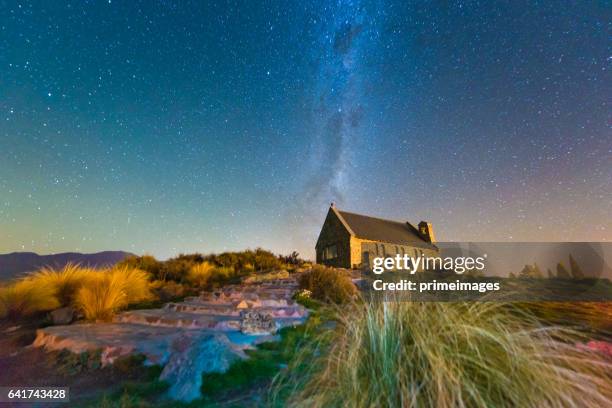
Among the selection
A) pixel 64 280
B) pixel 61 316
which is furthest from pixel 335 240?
pixel 61 316

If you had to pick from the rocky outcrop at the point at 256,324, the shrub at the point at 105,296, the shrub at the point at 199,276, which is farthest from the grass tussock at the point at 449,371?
the shrub at the point at 199,276

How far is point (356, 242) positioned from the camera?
23.7 metres

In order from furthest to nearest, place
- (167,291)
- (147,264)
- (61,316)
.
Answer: (147,264), (167,291), (61,316)

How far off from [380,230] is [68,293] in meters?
24.4

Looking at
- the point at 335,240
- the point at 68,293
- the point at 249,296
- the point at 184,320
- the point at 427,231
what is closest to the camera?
the point at 184,320

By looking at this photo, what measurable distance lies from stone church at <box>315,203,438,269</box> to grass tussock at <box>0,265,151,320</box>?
1666cm

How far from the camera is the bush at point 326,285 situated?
29.9 feet

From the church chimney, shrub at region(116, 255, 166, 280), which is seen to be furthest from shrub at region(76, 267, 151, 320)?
the church chimney

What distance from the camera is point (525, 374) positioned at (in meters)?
1.89

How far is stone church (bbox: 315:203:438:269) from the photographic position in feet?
77.6

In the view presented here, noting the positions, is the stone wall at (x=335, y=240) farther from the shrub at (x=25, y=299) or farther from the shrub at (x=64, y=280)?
the shrub at (x=25, y=299)

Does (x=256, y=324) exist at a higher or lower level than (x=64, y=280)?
lower

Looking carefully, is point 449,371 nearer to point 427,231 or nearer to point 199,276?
point 199,276

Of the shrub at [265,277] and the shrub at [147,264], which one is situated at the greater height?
the shrub at [147,264]
